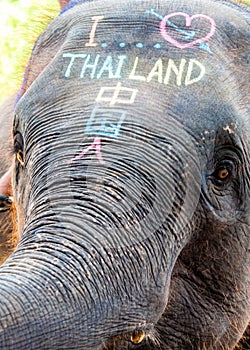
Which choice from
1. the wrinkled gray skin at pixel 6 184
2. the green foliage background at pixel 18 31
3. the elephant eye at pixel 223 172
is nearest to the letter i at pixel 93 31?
the elephant eye at pixel 223 172

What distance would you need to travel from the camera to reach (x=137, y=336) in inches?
149

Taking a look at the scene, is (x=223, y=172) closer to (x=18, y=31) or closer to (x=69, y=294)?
(x=69, y=294)

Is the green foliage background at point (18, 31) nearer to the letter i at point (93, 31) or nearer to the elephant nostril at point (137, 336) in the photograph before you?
the letter i at point (93, 31)

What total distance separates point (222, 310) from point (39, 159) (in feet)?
3.50

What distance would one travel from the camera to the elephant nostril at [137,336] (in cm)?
375

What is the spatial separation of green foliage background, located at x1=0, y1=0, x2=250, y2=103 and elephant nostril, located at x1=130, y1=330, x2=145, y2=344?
1.90m

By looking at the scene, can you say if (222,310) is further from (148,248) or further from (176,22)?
(176,22)

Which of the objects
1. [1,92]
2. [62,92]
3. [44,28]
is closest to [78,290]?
[62,92]

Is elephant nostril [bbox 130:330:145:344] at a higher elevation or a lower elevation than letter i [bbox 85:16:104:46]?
lower

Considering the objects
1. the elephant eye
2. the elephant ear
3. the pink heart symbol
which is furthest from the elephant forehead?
the elephant ear

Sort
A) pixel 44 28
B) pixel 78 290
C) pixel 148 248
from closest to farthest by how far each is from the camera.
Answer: pixel 78 290 → pixel 148 248 → pixel 44 28

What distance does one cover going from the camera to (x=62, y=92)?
416cm

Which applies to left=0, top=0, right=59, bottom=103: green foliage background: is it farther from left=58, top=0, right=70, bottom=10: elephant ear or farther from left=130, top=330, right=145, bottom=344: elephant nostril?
left=130, top=330, right=145, bottom=344: elephant nostril

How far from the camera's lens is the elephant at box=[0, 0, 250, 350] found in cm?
345
